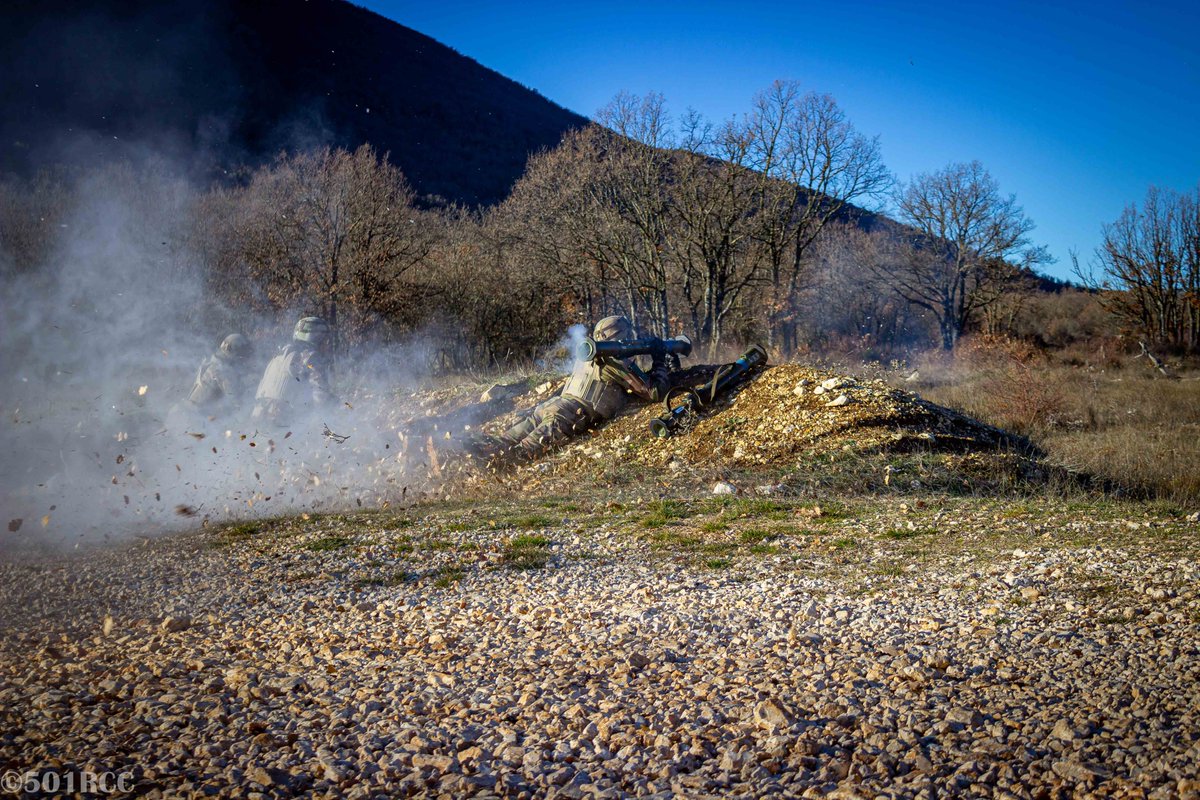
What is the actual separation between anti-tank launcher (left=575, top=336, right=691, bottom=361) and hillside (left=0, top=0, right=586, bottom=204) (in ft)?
90.0

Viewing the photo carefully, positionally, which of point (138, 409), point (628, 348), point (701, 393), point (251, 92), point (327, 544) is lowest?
point (327, 544)

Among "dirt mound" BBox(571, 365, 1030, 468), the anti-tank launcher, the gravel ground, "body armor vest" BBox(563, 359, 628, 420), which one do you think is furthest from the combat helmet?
the gravel ground

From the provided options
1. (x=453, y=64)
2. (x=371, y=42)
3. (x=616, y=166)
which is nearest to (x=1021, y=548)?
(x=616, y=166)

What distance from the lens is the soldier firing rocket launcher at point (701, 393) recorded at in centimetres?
1168

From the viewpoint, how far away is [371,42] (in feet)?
239

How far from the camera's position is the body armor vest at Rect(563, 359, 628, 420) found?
41.6 ft

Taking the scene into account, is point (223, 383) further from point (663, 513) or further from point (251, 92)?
point (251, 92)

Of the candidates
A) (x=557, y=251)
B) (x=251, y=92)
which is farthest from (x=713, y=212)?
(x=251, y=92)

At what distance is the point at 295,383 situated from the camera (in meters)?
12.1

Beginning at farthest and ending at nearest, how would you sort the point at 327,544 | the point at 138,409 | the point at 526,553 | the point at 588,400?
the point at 138,409 → the point at 588,400 → the point at 327,544 → the point at 526,553

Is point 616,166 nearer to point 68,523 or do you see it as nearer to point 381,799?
point 68,523

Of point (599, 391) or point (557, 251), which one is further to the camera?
point (557, 251)

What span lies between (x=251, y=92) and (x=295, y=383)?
47082 millimetres

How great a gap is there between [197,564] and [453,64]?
83669 mm
